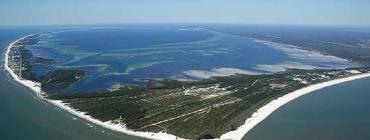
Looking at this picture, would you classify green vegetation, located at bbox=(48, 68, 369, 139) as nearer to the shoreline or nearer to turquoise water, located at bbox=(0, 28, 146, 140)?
the shoreline

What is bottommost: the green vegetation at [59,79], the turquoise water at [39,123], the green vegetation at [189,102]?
the turquoise water at [39,123]

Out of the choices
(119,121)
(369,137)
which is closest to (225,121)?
(119,121)

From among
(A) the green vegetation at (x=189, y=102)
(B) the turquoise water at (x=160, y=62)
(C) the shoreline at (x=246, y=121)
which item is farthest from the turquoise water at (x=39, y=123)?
(B) the turquoise water at (x=160, y=62)

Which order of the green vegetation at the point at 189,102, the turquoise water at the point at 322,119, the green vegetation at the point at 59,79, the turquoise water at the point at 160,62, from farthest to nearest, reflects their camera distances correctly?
the turquoise water at the point at 160,62 → the green vegetation at the point at 59,79 → the green vegetation at the point at 189,102 → the turquoise water at the point at 322,119

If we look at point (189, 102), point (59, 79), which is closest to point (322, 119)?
point (189, 102)

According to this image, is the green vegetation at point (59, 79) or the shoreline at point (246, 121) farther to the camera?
the green vegetation at point (59, 79)

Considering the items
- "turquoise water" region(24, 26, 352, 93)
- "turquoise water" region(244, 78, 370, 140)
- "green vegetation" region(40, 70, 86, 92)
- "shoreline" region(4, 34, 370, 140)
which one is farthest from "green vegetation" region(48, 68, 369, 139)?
"turquoise water" region(24, 26, 352, 93)

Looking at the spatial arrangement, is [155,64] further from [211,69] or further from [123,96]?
[123,96]

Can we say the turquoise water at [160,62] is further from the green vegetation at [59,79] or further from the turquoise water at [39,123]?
the turquoise water at [39,123]

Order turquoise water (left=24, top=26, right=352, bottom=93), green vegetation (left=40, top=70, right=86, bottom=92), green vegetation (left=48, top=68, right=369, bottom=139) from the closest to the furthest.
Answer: green vegetation (left=48, top=68, right=369, bottom=139) < green vegetation (left=40, top=70, right=86, bottom=92) < turquoise water (left=24, top=26, right=352, bottom=93)
